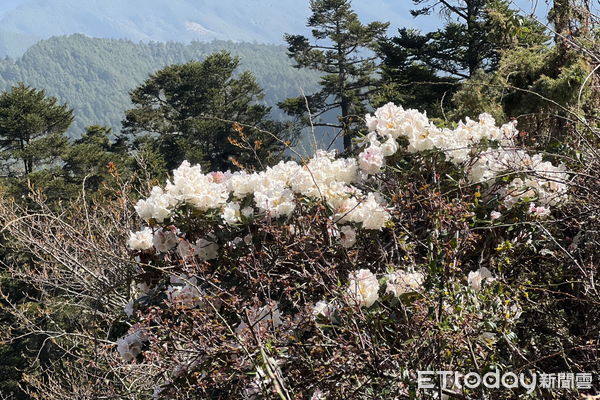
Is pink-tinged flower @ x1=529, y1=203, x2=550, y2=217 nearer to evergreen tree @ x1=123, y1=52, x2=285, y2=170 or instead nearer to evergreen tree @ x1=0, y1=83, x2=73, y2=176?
evergreen tree @ x1=0, y1=83, x2=73, y2=176

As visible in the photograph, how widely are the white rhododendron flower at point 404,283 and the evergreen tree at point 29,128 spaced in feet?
70.7

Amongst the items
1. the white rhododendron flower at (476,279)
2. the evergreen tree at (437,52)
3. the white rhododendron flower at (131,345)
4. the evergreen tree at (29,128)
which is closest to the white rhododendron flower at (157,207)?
the white rhododendron flower at (131,345)

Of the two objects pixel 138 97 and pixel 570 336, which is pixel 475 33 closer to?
pixel 138 97

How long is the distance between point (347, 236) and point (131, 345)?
0.76 m

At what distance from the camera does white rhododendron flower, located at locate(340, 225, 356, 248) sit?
2025mm

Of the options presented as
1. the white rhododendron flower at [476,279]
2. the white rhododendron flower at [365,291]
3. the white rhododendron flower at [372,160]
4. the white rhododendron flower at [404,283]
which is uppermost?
the white rhododendron flower at [372,160]

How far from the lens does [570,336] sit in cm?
187

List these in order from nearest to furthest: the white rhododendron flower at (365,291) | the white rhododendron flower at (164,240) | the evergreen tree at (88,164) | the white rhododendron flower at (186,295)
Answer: the white rhododendron flower at (365,291), the white rhododendron flower at (186,295), the white rhododendron flower at (164,240), the evergreen tree at (88,164)

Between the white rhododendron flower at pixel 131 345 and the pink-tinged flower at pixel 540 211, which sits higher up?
the pink-tinged flower at pixel 540 211

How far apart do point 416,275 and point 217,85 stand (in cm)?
2806

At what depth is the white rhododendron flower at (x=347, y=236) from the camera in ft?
6.64

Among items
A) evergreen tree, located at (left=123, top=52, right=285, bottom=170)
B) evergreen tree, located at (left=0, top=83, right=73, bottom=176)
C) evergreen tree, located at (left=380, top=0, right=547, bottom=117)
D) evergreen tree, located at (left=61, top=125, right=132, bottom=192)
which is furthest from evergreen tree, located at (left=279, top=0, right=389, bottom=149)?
evergreen tree, located at (left=0, top=83, right=73, bottom=176)

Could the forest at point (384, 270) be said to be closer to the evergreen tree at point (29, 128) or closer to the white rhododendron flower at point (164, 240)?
the white rhododendron flower at point (164, 240)

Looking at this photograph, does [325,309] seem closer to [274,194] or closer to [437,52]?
[274,194]
